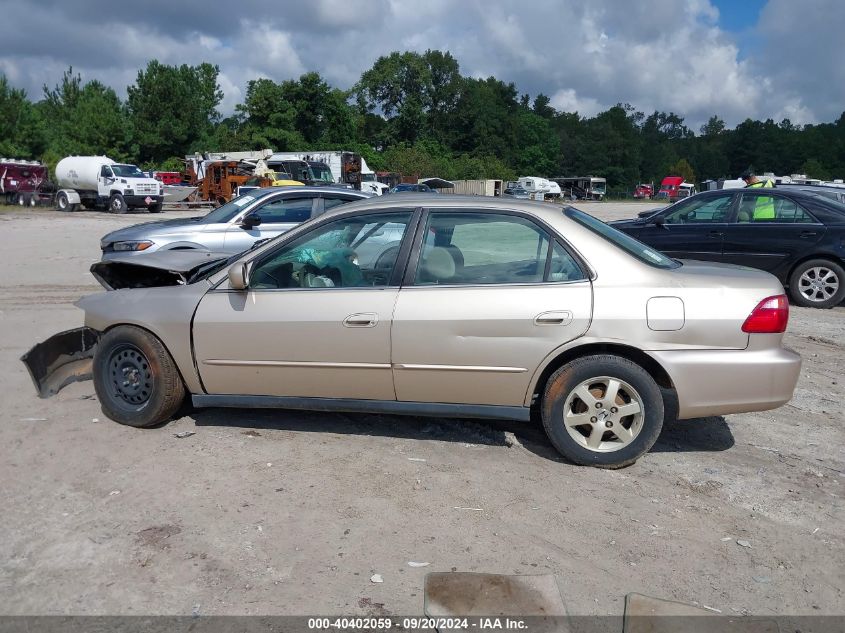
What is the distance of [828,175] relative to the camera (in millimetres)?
105000

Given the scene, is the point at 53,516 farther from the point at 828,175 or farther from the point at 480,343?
the point at 828,175

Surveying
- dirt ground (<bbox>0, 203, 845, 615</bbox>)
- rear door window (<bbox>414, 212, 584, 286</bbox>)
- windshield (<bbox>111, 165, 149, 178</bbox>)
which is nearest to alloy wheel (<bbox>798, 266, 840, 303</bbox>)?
dirt ground (<bbox>0, 203, 845, 615</bbox>)

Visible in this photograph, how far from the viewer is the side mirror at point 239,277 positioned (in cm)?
455

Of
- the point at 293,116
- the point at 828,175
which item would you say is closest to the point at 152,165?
the point at 293,116

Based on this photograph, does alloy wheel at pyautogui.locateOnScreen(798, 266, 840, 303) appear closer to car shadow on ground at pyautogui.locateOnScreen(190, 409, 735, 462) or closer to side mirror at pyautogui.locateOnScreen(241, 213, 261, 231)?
car shadow on ground at pyautogui.locateOnScreen(190, 409, 735, 462)

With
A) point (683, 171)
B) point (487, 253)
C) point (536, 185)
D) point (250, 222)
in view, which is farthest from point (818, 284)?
point (683, 171)

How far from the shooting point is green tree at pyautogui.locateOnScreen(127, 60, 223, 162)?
55.6m

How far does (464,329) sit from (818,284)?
7.59 metres

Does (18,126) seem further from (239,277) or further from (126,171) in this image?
(239,277)

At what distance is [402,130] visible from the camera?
283ft

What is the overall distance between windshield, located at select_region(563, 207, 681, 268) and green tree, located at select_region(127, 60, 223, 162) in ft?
185

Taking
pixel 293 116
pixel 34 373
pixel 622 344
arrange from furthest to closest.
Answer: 1. pixel 293 116
2. pixel 34 373
3. pixel 622 344

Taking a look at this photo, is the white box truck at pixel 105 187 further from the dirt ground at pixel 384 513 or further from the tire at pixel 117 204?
the dirt ground at pixel 384 513

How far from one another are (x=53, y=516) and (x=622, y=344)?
331 centimetres
